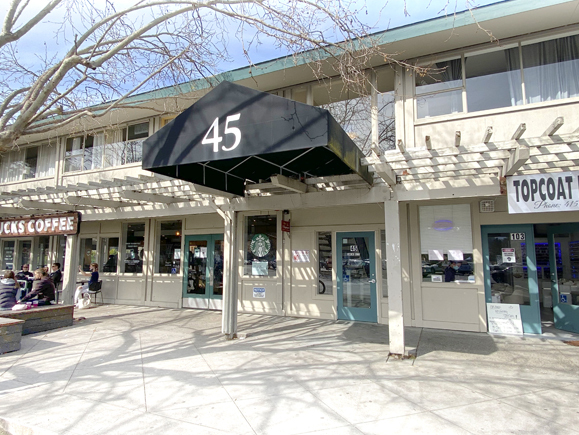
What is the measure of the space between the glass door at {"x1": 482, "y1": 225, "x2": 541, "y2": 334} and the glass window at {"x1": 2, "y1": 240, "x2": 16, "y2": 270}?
1740 centimetres

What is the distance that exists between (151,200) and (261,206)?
9.15 feet

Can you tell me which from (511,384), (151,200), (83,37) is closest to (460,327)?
(511,384)

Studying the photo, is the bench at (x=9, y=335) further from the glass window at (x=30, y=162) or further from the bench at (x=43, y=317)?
the glass window at (x=30, y=162)

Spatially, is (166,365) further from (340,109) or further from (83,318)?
(340,109)

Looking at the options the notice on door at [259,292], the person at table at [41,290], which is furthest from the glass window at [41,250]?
the notice on door at [259,292]

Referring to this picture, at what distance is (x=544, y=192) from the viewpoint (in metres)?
5.54

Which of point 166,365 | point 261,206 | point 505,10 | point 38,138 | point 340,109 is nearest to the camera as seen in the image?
point 166,365

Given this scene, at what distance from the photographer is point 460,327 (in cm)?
786

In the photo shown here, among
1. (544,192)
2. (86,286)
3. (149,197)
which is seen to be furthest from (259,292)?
(544,192)

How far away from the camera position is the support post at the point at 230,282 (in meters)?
7.47

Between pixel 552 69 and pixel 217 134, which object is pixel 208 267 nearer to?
pixel 217 134

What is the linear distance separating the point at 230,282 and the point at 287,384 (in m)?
3.10

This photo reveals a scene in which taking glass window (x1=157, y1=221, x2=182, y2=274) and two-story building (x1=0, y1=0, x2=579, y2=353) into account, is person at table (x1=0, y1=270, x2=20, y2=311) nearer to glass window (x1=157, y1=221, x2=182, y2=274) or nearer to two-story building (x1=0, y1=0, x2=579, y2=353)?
two-story building (x1=0, y1=0, x2=579, y2=353)

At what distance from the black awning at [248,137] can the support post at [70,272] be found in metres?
5.69
